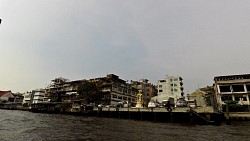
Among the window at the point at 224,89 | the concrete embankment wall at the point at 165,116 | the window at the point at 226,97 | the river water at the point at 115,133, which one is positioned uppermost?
the window at the point at 224,89

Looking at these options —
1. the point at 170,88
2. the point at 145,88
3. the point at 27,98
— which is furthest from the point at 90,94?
the point at 27,98

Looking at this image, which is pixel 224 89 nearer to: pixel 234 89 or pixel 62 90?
pixel 234 89

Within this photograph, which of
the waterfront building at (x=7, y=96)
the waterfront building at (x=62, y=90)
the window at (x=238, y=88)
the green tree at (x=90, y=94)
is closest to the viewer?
the window at (x=238, y=88)

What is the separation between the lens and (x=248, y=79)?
58281 millimetres

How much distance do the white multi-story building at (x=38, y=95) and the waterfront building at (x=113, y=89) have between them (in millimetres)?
49664

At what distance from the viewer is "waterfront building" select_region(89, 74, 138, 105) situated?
267ft

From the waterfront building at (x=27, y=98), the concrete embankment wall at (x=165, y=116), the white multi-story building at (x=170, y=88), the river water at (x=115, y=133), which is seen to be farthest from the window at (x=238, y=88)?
the waterfront building at (x=27, y=98)

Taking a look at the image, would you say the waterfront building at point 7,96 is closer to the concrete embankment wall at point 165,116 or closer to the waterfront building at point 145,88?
the waterfront building at point 145,88

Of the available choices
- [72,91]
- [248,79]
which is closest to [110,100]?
[72,91]

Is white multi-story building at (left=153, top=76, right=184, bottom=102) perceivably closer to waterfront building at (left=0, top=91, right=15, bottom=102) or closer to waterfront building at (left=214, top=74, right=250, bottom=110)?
waterfront building at (left=214, top=74, right=250, bottom=110)

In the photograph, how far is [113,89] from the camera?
275 feet

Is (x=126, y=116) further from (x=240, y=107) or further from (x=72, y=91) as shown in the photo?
(x=72, y=91)

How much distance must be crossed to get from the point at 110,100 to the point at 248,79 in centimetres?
5102

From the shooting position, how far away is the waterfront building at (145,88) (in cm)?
10726
